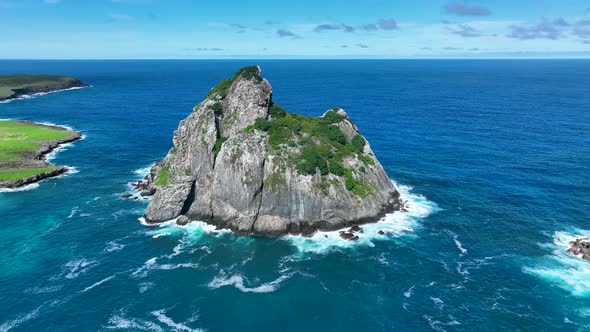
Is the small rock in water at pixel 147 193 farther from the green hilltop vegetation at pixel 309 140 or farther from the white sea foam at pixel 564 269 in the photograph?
the white sea foam at pixel 564 269

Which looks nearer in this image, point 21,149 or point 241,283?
point 241,283

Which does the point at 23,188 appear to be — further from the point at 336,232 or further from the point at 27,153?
the point at 336,232

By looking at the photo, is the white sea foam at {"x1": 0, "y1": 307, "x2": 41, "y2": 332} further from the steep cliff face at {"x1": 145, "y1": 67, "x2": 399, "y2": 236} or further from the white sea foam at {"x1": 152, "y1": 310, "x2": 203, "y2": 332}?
the steep cliff face at {"x1": 145, "y1": 67, "x2": 399, "y2": 236}

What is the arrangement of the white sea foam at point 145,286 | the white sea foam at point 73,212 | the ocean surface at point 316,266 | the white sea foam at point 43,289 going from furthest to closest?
the white sea foam at point 73,212 < the white sea foam at point 145,286 < the white sea foam at point 43,289 < the ocean surface at point 316,266

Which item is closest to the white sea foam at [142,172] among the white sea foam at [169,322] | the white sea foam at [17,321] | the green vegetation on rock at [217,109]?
the green vegetation on rock at [217,109]

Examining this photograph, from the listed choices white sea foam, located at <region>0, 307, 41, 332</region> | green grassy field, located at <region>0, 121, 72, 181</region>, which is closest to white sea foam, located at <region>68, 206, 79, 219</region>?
green grassy field, located at <region>0, 121, 72, 181</region>

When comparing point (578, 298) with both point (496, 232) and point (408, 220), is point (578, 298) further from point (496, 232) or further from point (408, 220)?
point (408, 220)

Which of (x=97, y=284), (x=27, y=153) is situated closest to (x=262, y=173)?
(x=97, y=284)
